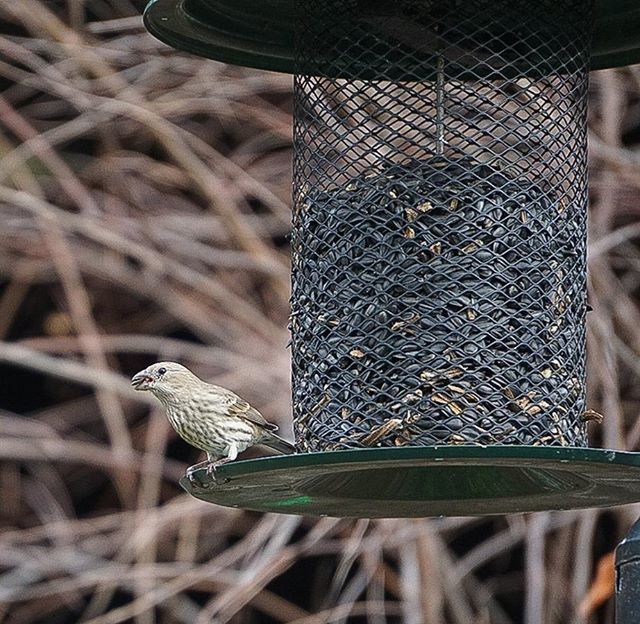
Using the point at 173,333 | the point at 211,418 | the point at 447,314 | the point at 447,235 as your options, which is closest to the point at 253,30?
the point at 447,235

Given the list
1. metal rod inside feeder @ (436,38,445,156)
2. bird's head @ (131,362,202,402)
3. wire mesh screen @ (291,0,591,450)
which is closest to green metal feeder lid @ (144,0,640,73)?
wire mesh screen @ (291,0,591,450)

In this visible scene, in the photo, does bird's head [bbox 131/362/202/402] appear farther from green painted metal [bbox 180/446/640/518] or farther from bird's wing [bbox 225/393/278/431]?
green painted metal [bbox 180/446/640/518]

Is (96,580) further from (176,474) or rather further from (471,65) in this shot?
(471,65)

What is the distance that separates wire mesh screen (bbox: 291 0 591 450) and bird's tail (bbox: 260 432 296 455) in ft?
1.33

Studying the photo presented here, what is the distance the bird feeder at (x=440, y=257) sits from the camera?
11.7ft

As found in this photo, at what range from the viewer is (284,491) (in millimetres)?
3598

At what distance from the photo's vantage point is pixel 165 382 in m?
4.34

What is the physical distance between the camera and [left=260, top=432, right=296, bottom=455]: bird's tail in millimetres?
4254

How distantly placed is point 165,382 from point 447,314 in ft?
3.47

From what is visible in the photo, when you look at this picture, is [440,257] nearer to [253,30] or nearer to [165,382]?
[253,30]

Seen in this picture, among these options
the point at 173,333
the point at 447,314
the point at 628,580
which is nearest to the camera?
the point at 628,580

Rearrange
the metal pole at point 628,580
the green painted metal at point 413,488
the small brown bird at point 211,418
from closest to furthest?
the metal pole at point 628,580, the green painted metal at point 413,488, the small brown bird at point 211,418

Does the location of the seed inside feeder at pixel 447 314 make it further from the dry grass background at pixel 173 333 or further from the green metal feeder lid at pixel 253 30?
the dry grass background at pixel 173 333

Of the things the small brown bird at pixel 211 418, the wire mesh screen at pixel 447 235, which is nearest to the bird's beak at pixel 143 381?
the small brown bird at pixel 211 418
